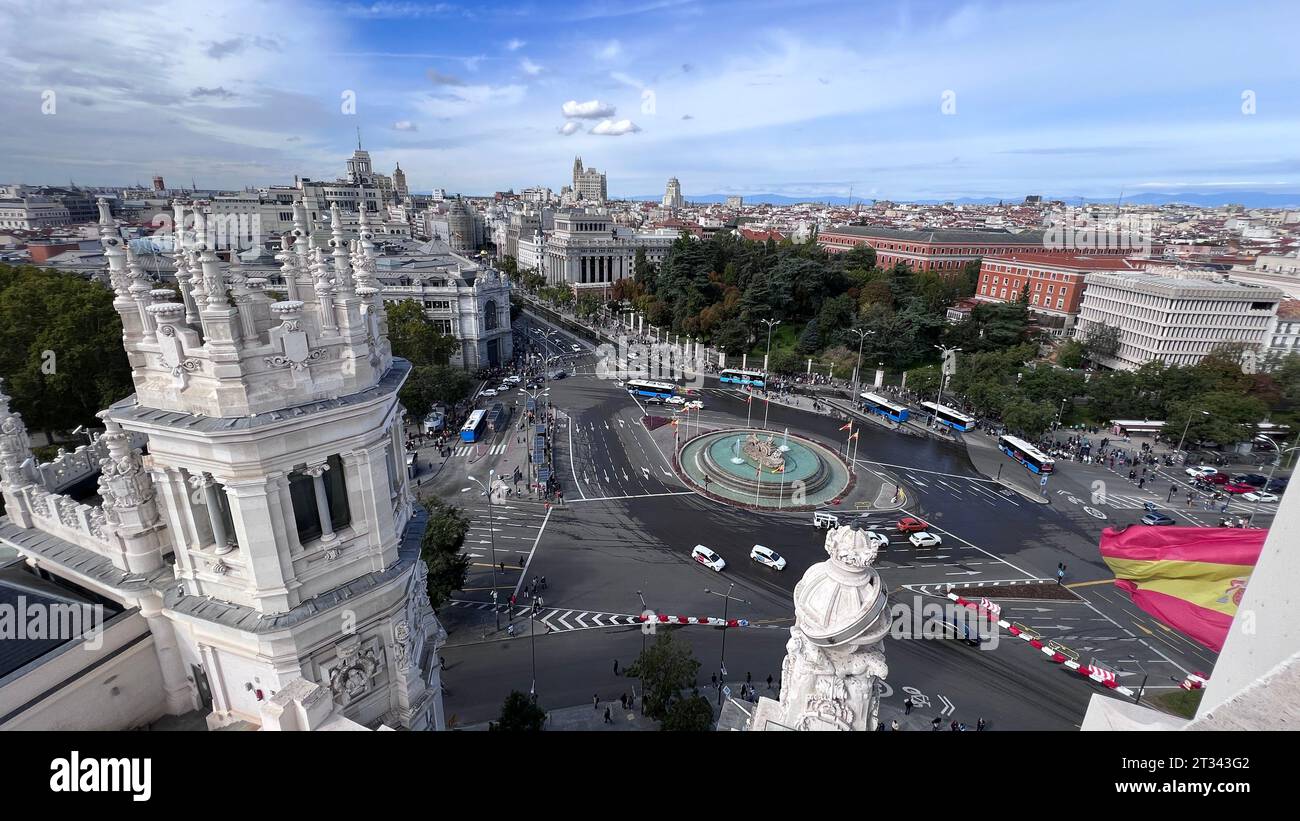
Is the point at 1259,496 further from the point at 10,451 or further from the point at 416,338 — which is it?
the point at 416,338

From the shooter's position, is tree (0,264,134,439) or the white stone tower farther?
tree (0,264,134,439)

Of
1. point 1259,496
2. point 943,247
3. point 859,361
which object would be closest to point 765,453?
point 859,361

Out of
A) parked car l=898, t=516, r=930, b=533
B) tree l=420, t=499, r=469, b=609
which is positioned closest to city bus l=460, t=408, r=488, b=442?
tree l=420, t=499, r=469, b=609

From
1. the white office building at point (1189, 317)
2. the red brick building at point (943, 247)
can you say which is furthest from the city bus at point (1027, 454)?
the red brick building at point (943, 247)

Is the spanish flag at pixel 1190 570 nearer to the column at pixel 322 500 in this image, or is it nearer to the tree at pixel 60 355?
the column at pixel 322 500

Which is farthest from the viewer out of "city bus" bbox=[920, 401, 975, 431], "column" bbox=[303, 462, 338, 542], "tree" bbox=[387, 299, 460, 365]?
"city bus" bbox=[920, 401, 975, 431]

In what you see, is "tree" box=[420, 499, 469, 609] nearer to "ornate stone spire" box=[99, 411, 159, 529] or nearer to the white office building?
"ornate stone spire" box=[99, 411, 159, 529]
